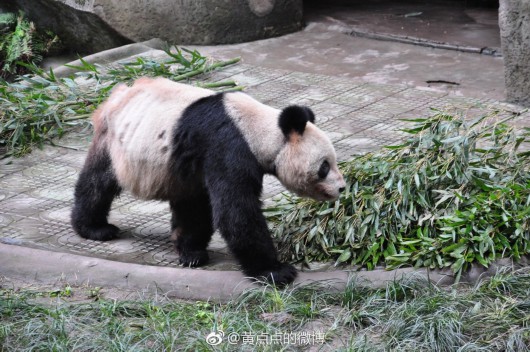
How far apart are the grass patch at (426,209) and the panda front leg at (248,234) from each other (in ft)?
1.44

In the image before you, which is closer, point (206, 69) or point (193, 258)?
point (193, 258)

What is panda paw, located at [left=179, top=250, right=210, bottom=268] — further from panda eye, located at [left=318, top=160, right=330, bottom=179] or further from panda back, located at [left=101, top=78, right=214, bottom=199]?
panda eye, located at [left=318, top=160, right=330, bottom=179]

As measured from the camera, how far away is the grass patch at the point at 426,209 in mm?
5242

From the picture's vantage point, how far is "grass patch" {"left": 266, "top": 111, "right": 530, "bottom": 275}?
5.24 metres

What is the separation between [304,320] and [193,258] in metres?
1.08

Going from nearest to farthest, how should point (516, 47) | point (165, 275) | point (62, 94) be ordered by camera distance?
point (165, 275) < point (516, 47) < point (62, 94)

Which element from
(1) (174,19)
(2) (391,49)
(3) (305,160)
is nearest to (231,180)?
(3) (305,160)

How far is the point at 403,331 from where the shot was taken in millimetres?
4574

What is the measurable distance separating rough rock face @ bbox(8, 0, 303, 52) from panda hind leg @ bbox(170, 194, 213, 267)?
5408 mm

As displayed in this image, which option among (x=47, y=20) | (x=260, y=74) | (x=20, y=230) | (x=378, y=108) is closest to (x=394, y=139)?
(x=378, y=108)

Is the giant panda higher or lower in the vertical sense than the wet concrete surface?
higher

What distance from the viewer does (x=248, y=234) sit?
515 cm

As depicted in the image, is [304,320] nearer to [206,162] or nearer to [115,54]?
[206,162]

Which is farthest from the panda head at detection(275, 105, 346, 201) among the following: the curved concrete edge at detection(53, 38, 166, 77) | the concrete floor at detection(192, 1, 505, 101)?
the curved concrete edge at detection(53, 38, 166, 77)
